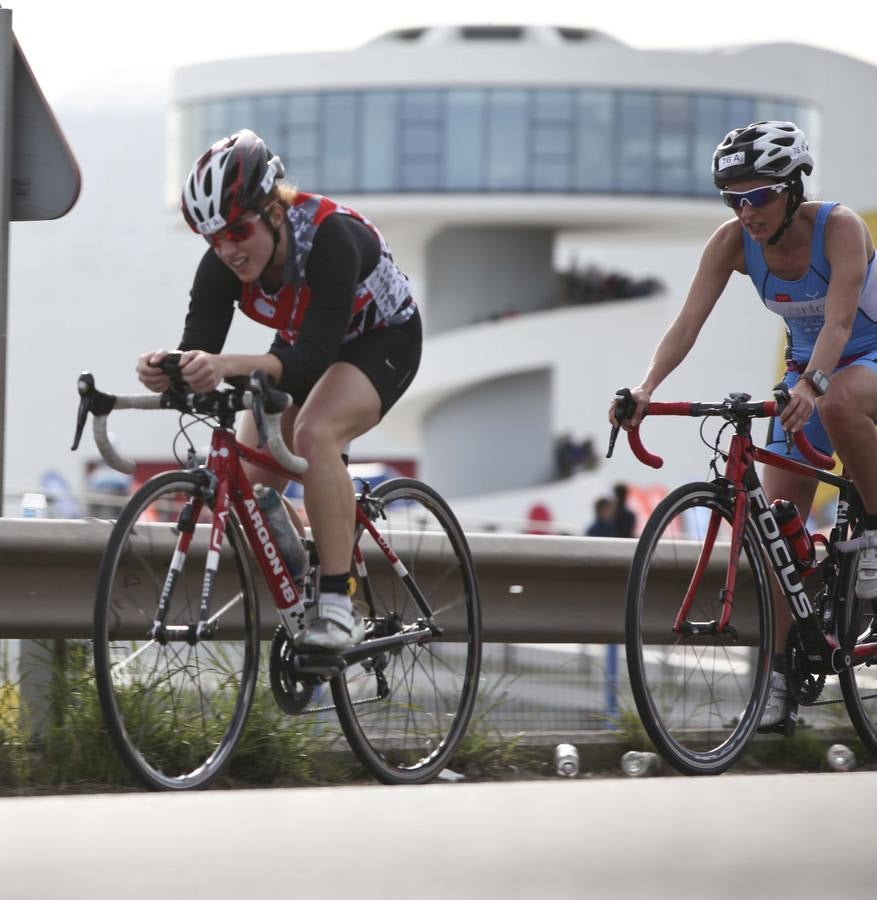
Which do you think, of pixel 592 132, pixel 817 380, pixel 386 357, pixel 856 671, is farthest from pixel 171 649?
pixel 592 132

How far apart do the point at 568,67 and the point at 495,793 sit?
5417cm

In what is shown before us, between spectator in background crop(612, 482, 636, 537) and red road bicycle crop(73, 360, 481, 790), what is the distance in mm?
10177

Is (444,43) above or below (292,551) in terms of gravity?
above

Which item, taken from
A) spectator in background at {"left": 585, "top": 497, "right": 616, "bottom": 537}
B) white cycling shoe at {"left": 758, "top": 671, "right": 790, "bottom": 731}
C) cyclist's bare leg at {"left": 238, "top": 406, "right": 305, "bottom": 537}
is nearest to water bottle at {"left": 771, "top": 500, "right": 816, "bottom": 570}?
white cycling shoe at {"left": 758, "top": 671, "right": 790, "bottom": 731}

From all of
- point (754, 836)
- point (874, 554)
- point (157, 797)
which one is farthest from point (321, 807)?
point (874, 554)

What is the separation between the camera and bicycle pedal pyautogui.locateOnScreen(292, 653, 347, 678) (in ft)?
13.8

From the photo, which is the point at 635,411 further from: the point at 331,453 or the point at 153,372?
the point at 153,372

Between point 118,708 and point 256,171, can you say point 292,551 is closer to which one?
point 118,708

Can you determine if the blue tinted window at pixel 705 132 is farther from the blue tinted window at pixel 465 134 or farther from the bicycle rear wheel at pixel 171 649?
the bicycle rear wheel at pixel 171 649

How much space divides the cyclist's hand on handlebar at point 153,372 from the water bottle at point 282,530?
426 mm

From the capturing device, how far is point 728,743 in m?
4.81

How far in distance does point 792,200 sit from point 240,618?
2.02 meters

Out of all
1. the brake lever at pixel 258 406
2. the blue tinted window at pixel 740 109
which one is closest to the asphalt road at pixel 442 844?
the brake lever at pixel 258 406

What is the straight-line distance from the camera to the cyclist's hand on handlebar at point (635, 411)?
15.8ft
